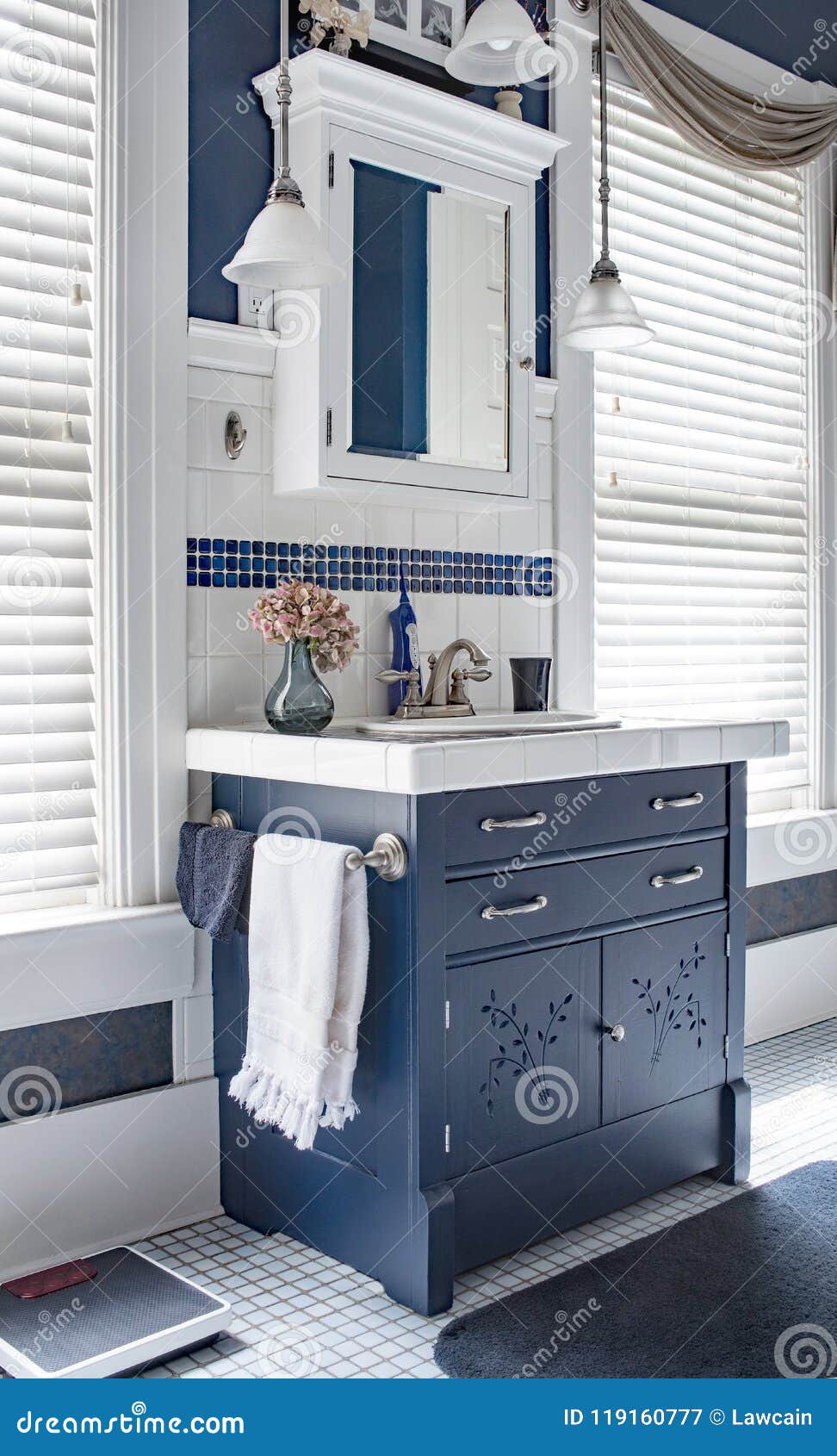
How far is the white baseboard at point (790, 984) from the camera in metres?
3.79

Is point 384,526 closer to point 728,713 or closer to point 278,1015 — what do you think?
point 278,1015

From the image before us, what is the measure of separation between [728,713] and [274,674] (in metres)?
1.75

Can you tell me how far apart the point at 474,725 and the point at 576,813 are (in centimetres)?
27

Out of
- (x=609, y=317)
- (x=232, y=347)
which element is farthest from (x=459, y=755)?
(x=609, y=317)

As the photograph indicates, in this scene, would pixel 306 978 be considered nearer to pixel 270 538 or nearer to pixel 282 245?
pixel 270 538

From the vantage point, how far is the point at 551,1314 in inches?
82.7

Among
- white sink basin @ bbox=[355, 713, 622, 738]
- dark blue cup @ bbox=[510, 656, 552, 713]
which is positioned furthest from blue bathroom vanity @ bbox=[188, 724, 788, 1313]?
dark blue cup @ bbox=[510, 656, 552, 713]

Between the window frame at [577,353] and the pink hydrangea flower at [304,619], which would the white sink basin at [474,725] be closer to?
the pink hydrangea flower at [304,619]

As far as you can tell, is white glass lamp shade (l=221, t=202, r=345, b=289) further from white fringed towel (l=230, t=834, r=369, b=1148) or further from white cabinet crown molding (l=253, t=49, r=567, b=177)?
white fringed towel (l=230, t=834, r=369, b=1148)

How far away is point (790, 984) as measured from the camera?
155 inches

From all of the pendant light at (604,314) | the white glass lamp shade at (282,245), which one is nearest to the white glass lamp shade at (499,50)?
the pendant light at (604,314)

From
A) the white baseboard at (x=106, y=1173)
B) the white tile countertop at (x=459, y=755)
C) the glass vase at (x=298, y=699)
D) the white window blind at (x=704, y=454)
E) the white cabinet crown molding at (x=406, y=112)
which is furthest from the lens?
the white window blind at (x=704, y=454)

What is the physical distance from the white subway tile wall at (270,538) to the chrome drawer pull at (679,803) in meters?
0.61

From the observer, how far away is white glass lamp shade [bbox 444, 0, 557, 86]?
272 centimetres
